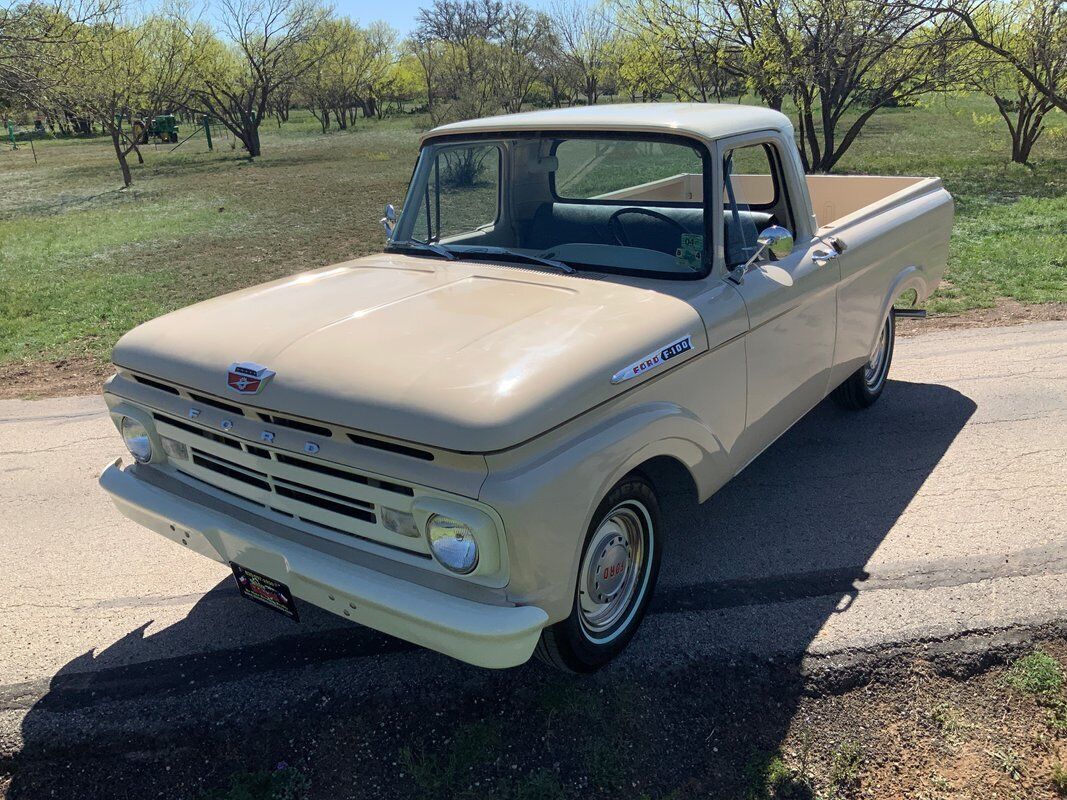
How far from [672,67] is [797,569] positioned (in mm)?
19139

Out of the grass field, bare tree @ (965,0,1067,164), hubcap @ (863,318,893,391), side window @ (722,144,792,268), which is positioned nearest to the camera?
side window @ (722,144,792,268)

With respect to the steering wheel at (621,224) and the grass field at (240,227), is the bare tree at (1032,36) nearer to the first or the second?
the grass field at (240,227)

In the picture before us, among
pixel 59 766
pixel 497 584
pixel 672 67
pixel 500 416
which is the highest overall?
pixel 672 67

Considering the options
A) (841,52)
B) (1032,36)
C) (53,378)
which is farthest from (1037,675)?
(1032,36)

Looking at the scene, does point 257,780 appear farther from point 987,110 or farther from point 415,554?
point 987,110

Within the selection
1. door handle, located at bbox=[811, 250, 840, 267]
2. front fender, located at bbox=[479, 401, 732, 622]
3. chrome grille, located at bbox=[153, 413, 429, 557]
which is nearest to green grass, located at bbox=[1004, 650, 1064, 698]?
front fender, located at bbox=[479, 401, 732, 622]

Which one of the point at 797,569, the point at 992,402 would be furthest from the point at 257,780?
the point at 992,402

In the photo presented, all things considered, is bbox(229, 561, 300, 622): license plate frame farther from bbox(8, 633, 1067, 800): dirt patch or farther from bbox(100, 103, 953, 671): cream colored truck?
bbox(8, 633, 1067, 800): dirt patch

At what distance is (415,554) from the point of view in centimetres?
258

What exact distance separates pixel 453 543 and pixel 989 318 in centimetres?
701

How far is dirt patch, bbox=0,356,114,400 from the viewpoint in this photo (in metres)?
6.76

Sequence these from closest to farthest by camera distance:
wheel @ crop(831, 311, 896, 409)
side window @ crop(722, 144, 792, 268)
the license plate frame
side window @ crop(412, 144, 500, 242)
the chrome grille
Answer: the chrome grille → the license plate frame → side window @ crop(722, 144, 792, 268) → side window @ crop(412, 144, 500, 242) → wheel @ crop(831, 311, 896, 409)

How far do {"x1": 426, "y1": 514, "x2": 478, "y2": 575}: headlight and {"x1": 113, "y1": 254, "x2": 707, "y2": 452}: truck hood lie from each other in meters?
0.27

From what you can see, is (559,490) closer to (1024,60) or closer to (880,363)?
(880,363)
